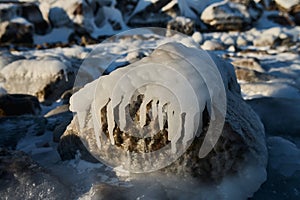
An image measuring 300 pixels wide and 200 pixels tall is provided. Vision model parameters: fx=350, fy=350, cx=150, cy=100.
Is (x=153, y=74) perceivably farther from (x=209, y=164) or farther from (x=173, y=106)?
(x=209, y=164)

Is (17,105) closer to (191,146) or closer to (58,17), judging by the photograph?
(191,146)

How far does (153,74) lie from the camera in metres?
2.63

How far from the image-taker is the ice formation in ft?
8.45

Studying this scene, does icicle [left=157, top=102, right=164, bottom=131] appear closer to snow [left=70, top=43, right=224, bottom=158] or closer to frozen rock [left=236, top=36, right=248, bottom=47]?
snow [left=70, top=43, right=224, bottom=158]

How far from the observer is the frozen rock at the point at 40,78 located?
6633 mm

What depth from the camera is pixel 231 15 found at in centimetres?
1536

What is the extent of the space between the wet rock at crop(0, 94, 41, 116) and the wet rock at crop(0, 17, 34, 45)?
28.0 ft

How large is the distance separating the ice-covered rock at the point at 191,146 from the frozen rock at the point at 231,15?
42.7ft

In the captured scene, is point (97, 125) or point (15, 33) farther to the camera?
point (15, 33)

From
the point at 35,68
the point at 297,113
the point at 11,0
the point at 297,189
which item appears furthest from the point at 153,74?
the point at 11,0

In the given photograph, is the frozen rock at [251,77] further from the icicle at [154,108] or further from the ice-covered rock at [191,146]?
the icicle at [154,108]

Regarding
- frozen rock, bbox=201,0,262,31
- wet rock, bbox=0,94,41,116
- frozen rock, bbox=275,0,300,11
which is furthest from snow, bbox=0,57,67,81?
frozen rock, bbox=275,0,300,11

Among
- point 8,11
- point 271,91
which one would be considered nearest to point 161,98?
point 271,91

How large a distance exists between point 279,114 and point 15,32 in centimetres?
1156
